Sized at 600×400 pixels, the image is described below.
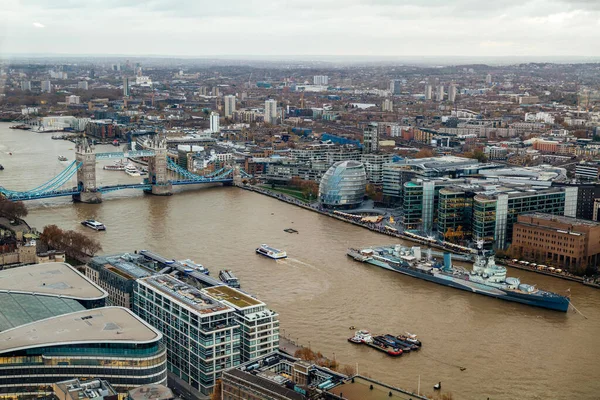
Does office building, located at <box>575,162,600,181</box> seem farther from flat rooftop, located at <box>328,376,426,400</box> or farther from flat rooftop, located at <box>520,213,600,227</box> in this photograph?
flat rooftop, located at <box>328,376,426,400</box>

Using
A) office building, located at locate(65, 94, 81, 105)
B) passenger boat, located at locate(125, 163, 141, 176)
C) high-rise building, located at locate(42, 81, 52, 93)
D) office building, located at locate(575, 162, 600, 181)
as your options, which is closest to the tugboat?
office building, located at locate(575, 162, 600, 181)

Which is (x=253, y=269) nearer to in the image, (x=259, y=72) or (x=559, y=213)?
(x=559, y=213)

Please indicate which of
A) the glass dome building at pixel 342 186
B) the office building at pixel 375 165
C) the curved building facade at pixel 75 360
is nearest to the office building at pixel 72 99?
the office building at pixel 375 165

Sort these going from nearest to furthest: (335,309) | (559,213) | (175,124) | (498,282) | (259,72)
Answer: (335,309), (498,282), (559,213), (175,124), (259,72)

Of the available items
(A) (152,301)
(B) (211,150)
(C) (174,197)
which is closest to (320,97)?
(B) (211,150)

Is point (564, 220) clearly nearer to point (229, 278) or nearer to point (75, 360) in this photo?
point (229, 278)

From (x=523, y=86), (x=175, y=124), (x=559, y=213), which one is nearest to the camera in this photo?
(x=559, y=213)

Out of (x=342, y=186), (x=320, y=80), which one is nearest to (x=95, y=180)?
(x=342, y=186)
